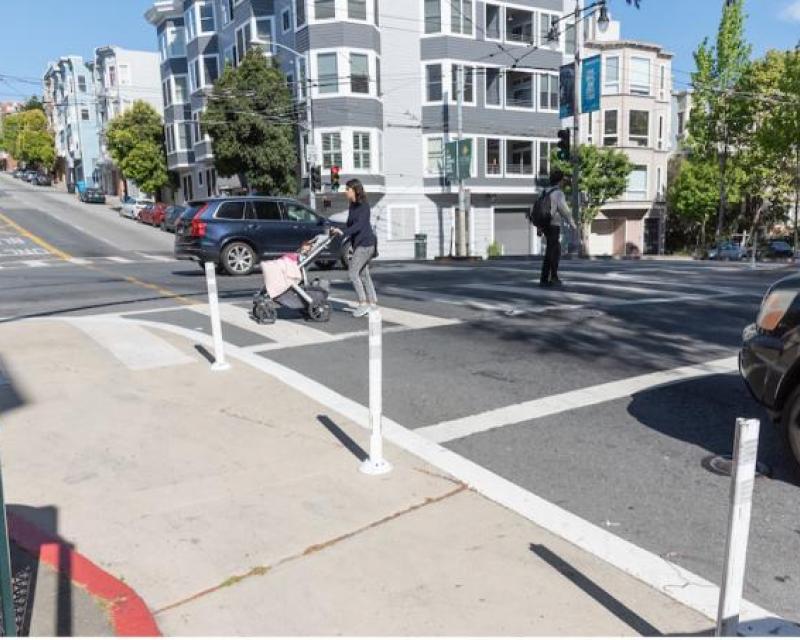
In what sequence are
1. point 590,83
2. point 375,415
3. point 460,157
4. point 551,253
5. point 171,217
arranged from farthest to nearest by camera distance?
point 171,217 < point 460,157 < point 590,83 < point 551,253 < point 375,415

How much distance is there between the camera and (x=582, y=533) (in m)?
3.53

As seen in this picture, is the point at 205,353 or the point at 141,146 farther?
the point at 141,146

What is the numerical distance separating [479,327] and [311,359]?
7.77 feet

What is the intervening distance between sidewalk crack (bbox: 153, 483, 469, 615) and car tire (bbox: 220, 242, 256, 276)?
11305 mm

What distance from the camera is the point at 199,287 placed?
12.8 meters

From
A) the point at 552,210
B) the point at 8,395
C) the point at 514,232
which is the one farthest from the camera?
the point at 514,232

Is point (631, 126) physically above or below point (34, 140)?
below

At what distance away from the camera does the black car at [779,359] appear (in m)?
3.94

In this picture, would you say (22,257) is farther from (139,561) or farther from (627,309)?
(139,561)

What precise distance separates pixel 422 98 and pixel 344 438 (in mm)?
33156

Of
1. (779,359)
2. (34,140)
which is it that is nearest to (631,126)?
(779,359)

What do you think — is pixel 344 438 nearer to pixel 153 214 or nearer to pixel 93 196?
pixel 153 214

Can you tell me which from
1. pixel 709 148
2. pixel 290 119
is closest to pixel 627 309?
pixel 290 119

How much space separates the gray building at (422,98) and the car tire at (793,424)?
30.9 m
